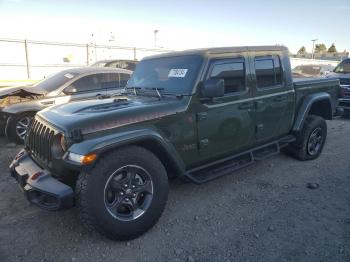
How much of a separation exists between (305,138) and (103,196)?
3.79m

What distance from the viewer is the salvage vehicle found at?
21.6 feet

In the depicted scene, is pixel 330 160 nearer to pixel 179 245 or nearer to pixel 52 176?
pixel 179 245

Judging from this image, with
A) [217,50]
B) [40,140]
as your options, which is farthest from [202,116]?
[40,140]

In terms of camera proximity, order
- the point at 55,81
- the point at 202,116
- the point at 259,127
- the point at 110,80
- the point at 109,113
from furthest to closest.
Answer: the point at 110,80 → the point at 55,81 → the point at 259,127 → the point at 202,116 → the point at 109,113

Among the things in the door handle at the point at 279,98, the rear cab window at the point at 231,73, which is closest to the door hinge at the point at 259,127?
the door handle at the point at 279,98

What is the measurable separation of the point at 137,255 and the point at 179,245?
44 centimetres

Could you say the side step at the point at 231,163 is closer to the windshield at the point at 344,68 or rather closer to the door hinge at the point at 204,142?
the door hinge at the point at 204,142

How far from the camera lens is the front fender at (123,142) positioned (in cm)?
289

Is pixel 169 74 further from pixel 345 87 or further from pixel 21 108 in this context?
pixel 345 87

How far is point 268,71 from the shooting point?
4.65 m

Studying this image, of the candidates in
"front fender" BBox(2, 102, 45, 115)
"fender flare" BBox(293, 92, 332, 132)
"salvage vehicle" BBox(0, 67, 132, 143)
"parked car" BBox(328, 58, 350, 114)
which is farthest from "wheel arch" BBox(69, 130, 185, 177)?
"parked car" BBox(328, 58, 350, 114)

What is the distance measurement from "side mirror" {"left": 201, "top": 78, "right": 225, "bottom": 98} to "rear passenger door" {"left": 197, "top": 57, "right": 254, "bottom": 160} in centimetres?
17

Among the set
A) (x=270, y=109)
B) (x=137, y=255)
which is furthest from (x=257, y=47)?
(x=137, y=255)

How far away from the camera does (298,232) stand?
11.0ft
